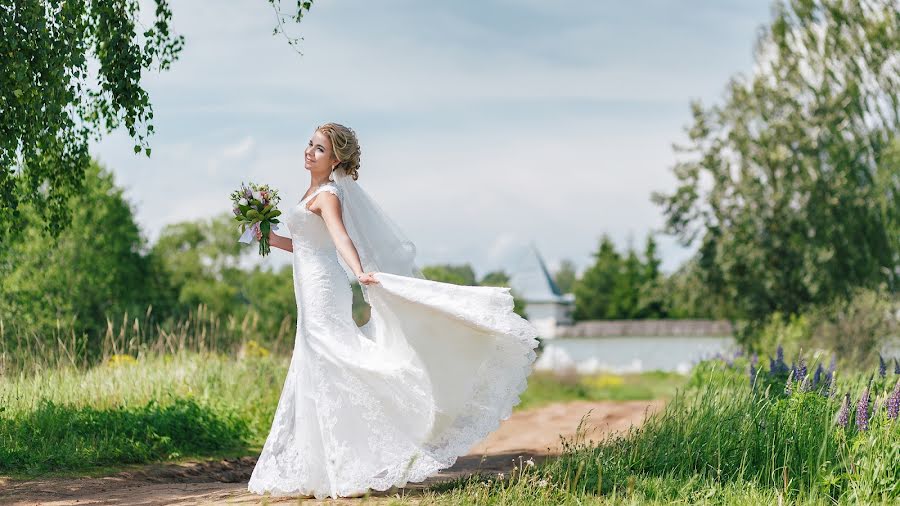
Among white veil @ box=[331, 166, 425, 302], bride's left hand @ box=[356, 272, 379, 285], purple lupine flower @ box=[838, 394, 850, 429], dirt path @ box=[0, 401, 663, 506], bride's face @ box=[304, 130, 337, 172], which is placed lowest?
dirt path @ box=[0, 401, 663, 506]

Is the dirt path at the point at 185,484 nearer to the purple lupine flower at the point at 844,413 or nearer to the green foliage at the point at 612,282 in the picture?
the purple lupine flower at the point at 844,413

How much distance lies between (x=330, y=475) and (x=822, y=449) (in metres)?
3.18

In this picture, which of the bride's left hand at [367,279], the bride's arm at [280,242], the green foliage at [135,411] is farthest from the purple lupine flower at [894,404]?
the green foliage at [135,411]

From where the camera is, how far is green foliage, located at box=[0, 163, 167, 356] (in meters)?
23.6

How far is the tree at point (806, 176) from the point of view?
88.2 feet

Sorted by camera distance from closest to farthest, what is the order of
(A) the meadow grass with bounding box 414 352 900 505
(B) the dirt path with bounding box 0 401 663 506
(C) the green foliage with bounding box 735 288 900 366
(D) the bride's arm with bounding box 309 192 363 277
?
(A) the meadow grass with bounding box 414 352 900 505 → (D) the bride's arm with bounding box 309 192 363 277 → (B) the dirt path with bounding box 0 401 663 506 → (C) the green foliage with bounding box 735 288 900 366

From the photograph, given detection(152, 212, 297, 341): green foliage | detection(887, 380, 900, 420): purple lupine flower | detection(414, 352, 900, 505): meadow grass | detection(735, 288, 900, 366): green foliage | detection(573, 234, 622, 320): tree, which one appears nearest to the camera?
detection(414, 352, 900, 505): meadow grass

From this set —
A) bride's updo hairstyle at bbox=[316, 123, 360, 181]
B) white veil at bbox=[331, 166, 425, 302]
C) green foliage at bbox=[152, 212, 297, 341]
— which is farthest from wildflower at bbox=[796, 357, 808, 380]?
green foliage at bbox=[152, 212, 297, 341]

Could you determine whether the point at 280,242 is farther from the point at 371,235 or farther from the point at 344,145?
the point at 344,145

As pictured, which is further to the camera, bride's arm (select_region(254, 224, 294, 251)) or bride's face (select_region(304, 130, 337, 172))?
bride's arm (select_region(254, 224, 294, 251))

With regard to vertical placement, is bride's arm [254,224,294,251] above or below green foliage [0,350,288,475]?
above

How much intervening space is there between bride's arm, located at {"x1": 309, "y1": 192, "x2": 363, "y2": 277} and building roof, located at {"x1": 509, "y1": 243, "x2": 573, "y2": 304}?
2041 inches

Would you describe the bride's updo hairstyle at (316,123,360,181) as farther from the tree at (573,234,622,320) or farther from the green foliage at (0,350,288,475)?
the tree at (573,234,622,320)

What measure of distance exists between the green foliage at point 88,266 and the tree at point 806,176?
14.8 metres
